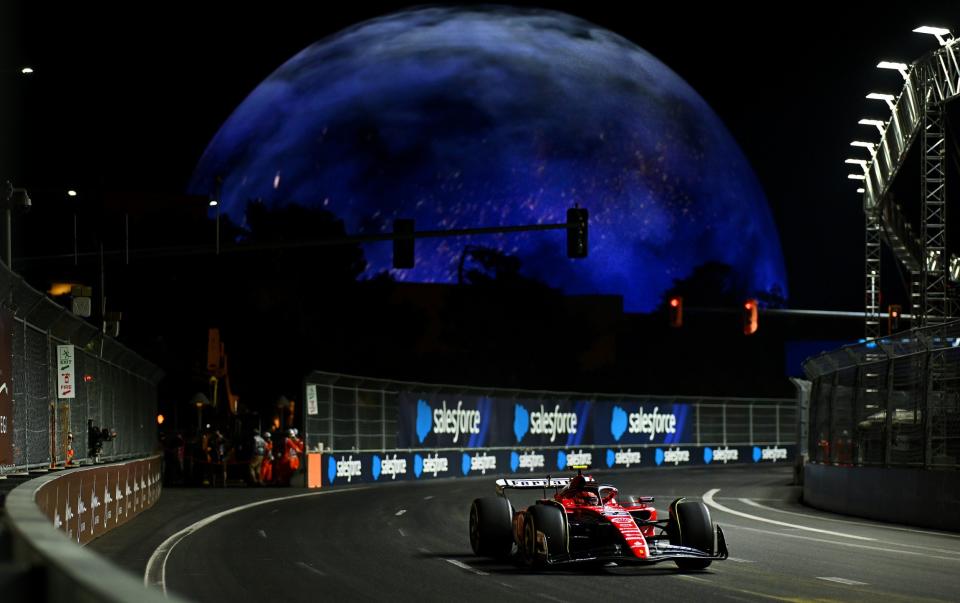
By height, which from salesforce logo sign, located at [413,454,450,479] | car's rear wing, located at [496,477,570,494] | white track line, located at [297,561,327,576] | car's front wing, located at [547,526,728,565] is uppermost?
car's rear wing, located at [496,477,570,494]

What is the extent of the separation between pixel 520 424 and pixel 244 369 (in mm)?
15301

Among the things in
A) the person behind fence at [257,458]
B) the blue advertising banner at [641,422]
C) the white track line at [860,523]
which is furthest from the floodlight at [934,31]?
the blue advertising banner at [641,422]

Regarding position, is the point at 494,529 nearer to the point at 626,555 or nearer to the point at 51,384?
the point at 626,555

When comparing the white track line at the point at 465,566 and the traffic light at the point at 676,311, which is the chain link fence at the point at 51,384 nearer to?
the white track line at the point at 465,566

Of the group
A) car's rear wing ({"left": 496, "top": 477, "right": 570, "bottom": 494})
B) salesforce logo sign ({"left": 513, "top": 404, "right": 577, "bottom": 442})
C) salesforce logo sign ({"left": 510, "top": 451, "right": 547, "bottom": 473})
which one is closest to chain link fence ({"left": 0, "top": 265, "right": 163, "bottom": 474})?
car's rear wing ({"left": 496, "top": 477, "right": 570, "bottom": 494})

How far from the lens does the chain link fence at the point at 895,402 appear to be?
23.2m

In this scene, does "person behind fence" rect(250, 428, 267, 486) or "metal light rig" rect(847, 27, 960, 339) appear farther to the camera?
"person behind fence" rect(250, 428, 267, 486)

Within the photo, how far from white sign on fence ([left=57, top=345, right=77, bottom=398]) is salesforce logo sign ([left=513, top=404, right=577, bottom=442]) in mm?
30301

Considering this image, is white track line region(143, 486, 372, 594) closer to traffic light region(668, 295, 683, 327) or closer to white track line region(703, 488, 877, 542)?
white track line region(703, 488, 877, 542)

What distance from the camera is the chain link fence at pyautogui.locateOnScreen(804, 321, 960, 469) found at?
76.3 ft

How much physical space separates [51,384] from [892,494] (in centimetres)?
1358

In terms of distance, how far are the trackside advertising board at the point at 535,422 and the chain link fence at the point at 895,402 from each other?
17603mm

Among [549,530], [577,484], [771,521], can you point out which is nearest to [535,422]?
[771,521]

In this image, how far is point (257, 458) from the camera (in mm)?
39688
